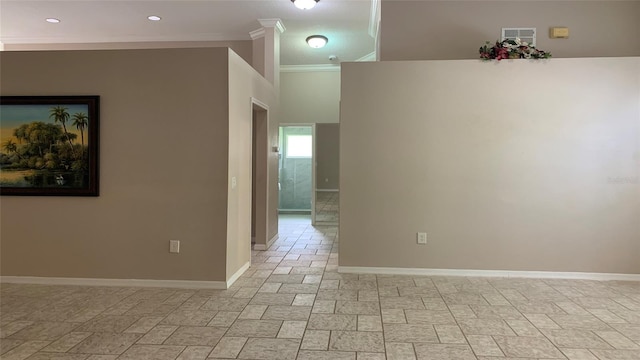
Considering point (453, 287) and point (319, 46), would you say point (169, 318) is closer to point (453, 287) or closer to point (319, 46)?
point (453, 287)

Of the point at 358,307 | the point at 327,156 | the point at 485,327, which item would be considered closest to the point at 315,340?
the point at 358,307

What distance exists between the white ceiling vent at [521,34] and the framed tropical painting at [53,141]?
4733 millimetres

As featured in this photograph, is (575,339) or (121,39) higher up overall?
(121,39)

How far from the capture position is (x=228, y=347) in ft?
8.98

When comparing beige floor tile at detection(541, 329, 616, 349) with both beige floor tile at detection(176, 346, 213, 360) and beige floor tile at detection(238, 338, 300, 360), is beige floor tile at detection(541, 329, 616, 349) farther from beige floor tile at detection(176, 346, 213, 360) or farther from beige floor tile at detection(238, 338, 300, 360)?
beige floor tile at detection(176, 346, 213, 360)

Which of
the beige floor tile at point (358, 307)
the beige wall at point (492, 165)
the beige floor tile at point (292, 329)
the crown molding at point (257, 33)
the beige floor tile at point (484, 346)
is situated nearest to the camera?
the beige floor tile at point (484, 346)

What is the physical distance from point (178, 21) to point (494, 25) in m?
Result: 4.41

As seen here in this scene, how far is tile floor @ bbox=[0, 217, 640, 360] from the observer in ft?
8.86

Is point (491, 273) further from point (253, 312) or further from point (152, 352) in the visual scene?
point (152, 352)

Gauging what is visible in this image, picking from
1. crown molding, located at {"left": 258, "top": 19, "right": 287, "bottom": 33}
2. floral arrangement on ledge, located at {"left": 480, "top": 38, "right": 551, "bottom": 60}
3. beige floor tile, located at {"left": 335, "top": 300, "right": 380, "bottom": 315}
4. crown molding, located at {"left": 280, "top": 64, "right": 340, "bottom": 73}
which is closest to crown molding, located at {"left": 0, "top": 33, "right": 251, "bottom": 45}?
crown molding, located at {"left": 258, "top": 19, "right": 287, "bottom": 33}

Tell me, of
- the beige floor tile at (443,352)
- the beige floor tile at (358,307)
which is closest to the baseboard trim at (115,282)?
the beige floor tile at (358,307)

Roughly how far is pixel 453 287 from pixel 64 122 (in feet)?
14.0

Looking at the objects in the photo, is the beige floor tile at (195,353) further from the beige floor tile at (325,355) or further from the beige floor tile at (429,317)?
the beige floor tile at (429,317)

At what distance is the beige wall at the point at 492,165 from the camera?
4375 millimetres
